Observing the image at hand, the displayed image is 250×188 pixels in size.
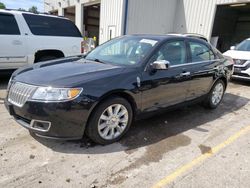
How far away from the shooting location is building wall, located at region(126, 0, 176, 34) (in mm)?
12906

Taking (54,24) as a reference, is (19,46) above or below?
below

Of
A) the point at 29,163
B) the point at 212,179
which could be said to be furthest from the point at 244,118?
the point at 29,163

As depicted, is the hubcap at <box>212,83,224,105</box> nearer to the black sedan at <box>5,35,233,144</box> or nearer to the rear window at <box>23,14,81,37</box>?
the black sedan at <box>5,35,233,144</box>

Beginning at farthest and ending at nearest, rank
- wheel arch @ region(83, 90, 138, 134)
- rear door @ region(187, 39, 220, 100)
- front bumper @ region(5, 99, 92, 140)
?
rear door @ region(187, 39, 220, 100)
wheel arch @ region(83, 90, 138, 134)
front bumper @ region(5, 99, 92, 140)

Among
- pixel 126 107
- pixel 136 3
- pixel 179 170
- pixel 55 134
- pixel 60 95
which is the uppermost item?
pixel 136 3

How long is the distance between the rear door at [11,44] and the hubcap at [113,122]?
3.94 meters

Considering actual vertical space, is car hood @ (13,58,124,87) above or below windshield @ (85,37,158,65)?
below

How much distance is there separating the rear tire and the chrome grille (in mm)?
3707

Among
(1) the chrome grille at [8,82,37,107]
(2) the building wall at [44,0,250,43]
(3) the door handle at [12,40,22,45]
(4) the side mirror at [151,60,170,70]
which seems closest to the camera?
(1) the chrome grille at [8,82,37,107]

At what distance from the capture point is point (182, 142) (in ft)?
11.7

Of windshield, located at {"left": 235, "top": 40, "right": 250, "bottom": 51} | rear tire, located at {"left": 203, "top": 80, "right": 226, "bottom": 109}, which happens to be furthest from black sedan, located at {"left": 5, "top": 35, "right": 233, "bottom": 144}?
windshield, located at {"left": 235, "top": 40, "right": 250, "bottom": 51}

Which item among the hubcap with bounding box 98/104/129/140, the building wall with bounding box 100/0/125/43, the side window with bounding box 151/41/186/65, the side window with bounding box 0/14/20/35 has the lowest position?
the hubcap with bounding box 98/104/129/140

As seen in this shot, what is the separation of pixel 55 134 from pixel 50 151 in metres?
0.36

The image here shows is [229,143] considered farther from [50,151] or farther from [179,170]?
[50,151]
